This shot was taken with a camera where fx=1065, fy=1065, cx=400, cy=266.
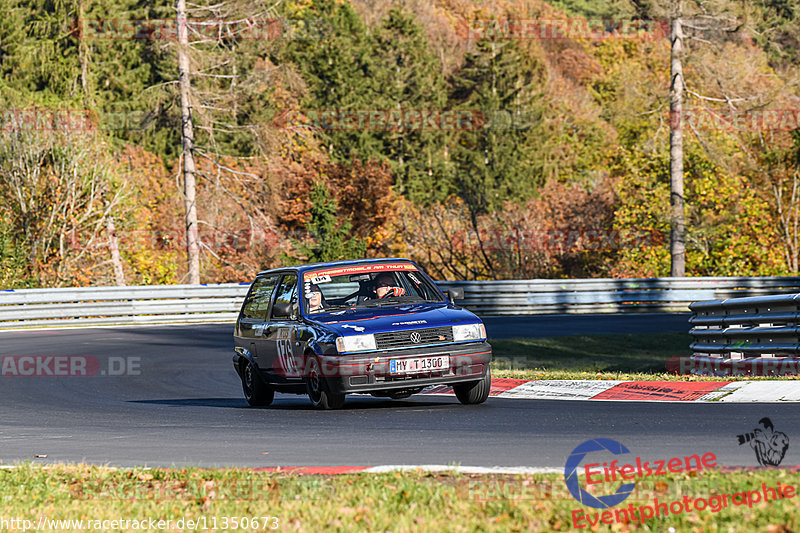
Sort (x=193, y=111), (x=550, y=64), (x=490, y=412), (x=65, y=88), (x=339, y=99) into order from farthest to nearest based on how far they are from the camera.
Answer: (x=550, y=64)
(x=339, y=99)
(x=65, y=88)
(x=193, y=111)
(x=490, y=412)

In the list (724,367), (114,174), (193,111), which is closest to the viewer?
(724,367)

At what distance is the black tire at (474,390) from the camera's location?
1129 cm

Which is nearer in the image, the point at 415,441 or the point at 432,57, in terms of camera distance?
the point at 415,441

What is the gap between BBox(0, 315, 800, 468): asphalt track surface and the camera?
789 cm

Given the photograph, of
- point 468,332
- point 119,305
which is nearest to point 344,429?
point 468,332

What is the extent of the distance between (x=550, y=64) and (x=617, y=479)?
271 ft

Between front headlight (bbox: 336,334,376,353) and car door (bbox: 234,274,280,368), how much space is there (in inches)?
80.6

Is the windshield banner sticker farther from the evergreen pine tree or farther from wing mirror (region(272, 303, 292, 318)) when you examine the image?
the evergreen pine tree

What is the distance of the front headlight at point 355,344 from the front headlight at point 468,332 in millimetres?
877

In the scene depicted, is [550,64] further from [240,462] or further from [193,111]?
[240,462]

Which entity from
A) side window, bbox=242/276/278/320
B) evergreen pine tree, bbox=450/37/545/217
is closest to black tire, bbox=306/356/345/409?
side window, bbox=242/276/278/320

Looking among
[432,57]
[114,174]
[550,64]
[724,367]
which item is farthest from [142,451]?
[550,64]

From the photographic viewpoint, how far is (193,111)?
36.6 meters

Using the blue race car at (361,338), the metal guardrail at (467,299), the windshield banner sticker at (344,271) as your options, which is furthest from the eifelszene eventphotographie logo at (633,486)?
the metal guardrail at (467,299)
